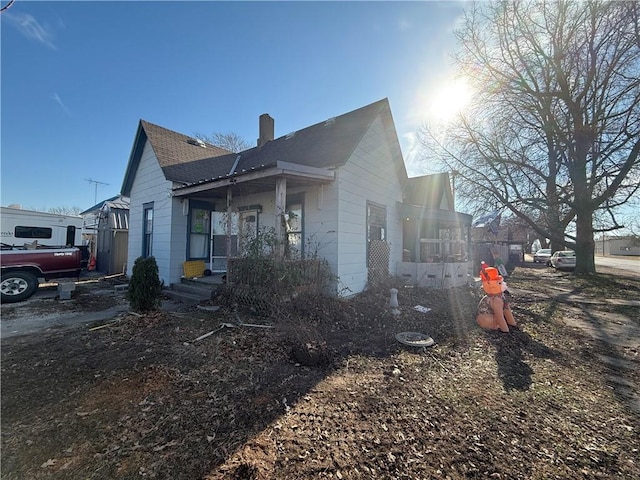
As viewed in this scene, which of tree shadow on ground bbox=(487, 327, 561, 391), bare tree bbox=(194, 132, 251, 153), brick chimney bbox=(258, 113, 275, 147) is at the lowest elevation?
tree shadow on ground bbox=(487, 327, 561, 391)

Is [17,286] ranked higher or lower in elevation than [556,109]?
lower

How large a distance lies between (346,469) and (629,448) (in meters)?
2.52

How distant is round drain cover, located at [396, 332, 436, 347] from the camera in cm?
459

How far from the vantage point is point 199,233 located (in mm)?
9656

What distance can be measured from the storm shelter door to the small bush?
3.81 m

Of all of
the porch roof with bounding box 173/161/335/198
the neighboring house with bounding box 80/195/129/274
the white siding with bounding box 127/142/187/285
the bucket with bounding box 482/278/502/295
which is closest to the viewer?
the bucket with bounding box 482/278/502/295

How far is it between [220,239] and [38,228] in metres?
8.77

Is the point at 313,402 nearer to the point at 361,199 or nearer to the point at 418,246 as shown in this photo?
the point at 361,199

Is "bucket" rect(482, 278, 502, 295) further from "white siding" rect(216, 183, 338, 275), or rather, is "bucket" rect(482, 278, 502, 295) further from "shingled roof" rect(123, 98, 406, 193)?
"shingled roof" rect(123, 98, 406, 193)

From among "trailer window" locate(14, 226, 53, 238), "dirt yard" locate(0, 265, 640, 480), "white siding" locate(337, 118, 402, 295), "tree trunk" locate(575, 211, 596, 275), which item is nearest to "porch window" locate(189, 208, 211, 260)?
"dirt yard" locate(0, 265, 640, 480)

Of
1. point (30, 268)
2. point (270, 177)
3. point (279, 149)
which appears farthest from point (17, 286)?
point (279, 149)

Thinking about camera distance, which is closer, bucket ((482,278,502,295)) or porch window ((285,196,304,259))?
bucket ((482,278,502,295))

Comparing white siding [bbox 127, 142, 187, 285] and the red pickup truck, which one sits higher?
white siding [bbox 127, 142, 187, 285]

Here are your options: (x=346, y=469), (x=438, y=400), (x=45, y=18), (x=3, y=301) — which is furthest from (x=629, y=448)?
(x=3, y=301)
